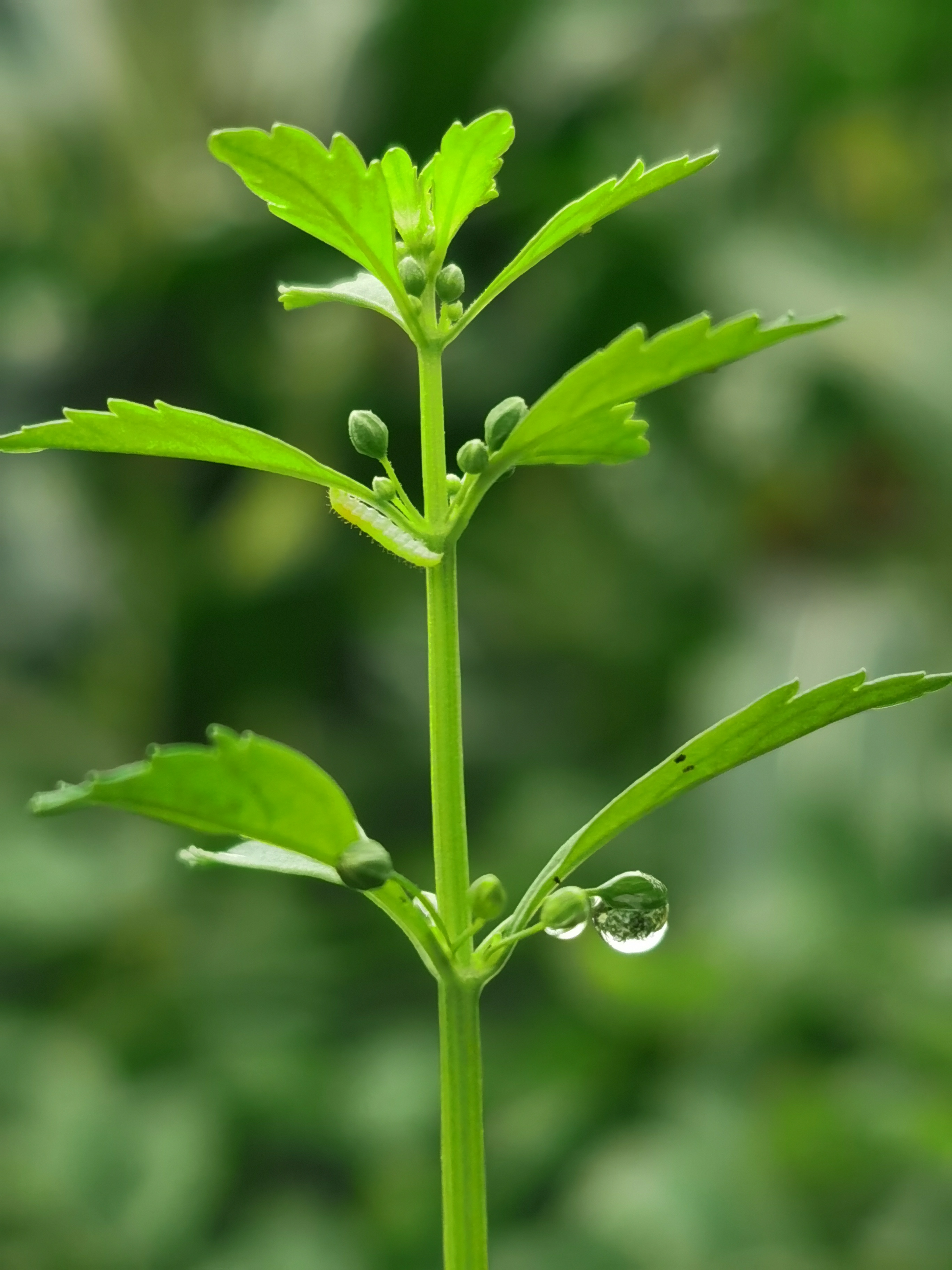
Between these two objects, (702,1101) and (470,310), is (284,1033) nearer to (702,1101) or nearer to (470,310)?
(702,1101)

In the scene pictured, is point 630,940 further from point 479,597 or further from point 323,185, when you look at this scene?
point 479,597

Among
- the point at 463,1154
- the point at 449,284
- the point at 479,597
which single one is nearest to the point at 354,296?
the point at 449,284

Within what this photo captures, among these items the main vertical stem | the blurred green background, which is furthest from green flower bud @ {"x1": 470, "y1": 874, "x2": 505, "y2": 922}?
the blurred green background

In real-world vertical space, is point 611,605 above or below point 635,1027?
above

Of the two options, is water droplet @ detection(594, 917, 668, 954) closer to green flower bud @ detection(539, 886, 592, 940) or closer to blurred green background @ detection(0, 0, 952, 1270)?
green flower bud @ detection(539, 886, 592, 940)

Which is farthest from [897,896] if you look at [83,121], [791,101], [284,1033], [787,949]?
[83,121]

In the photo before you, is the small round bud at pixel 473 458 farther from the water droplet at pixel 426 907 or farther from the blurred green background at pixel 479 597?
the blurred green background at pixel 479 597
